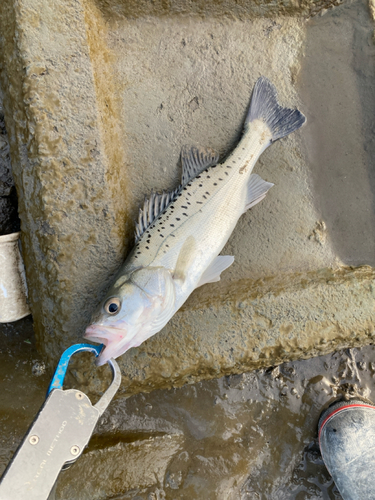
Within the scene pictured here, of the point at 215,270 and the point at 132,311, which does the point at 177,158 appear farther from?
the point at 132,311

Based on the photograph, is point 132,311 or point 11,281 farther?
point 11,281

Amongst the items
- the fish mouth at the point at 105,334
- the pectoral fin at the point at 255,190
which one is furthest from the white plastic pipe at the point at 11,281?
the pectoral fin at the point at 255,190

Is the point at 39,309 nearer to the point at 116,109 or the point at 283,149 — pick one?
the point at 116,109

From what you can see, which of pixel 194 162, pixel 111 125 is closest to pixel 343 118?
pixel 194 162

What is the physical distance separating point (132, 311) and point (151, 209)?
31.0 inches

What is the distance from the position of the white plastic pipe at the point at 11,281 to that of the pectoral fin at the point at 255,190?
69.6 inches

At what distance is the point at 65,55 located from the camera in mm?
2492

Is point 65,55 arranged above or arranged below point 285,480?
above

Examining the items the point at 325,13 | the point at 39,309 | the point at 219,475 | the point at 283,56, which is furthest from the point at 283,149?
the point at 219,475

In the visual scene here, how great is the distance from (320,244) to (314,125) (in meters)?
1.04

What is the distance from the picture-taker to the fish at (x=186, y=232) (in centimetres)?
221

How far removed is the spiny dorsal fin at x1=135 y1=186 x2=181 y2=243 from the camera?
8.42 feet

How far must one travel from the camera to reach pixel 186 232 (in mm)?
2518

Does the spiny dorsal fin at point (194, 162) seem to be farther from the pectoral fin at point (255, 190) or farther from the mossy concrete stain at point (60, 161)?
the mossy concrete stain at point (60, 161)
